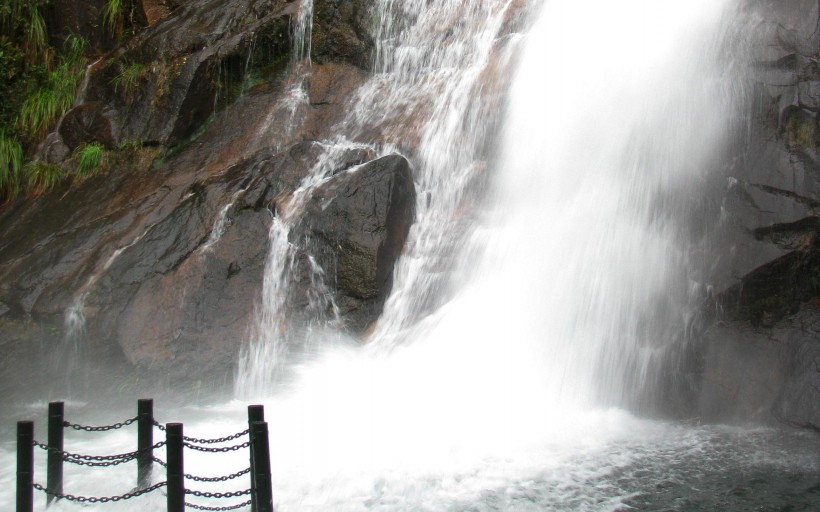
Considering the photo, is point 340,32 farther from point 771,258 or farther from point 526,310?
point 771,258

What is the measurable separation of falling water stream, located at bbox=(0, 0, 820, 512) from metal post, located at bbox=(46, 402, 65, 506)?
0.73 ft

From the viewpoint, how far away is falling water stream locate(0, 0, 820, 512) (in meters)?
6.76

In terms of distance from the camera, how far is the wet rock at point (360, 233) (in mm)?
9812

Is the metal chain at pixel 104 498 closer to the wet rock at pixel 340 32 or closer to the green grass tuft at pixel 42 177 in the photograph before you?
the green grass tuft at pixel 42 177

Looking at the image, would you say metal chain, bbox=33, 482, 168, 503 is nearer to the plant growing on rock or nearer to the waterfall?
the waterfall

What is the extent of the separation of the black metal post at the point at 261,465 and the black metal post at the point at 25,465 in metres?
1.72

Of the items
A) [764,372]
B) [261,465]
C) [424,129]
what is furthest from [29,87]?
[764,372]

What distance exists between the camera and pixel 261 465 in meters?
5.91

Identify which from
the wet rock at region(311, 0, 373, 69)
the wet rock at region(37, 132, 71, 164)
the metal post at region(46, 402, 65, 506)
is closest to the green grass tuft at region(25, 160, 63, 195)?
the wet rock at region(37, 132, 71, 164)

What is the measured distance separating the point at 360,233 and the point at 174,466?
15.1ft

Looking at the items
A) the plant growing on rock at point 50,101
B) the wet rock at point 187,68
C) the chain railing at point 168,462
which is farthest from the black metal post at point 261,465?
the plant growing on rock at point 50,101

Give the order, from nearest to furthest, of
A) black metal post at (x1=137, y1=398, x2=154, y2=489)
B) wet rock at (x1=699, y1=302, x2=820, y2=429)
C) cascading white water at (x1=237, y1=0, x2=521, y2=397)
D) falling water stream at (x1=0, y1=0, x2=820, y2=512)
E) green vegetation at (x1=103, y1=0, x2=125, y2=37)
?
1. black metal post at (x1=137, y1=398, x2=154, y2=489)
2. falling water stream at (x1=0, y1=0, x2=820, y2=512)
3. wet rock at (x1=699, y1=302, x2=820, y2=429)
4. cascading white water at (x1=237, y1=0, x2=521, y2=397)
5. green vegetation at (x1=103, y1=0, x2=125, y2=37)

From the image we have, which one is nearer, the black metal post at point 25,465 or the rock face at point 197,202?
the black metal post at point 25,465

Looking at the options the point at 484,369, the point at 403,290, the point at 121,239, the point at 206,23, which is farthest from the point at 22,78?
the point at 484,369
